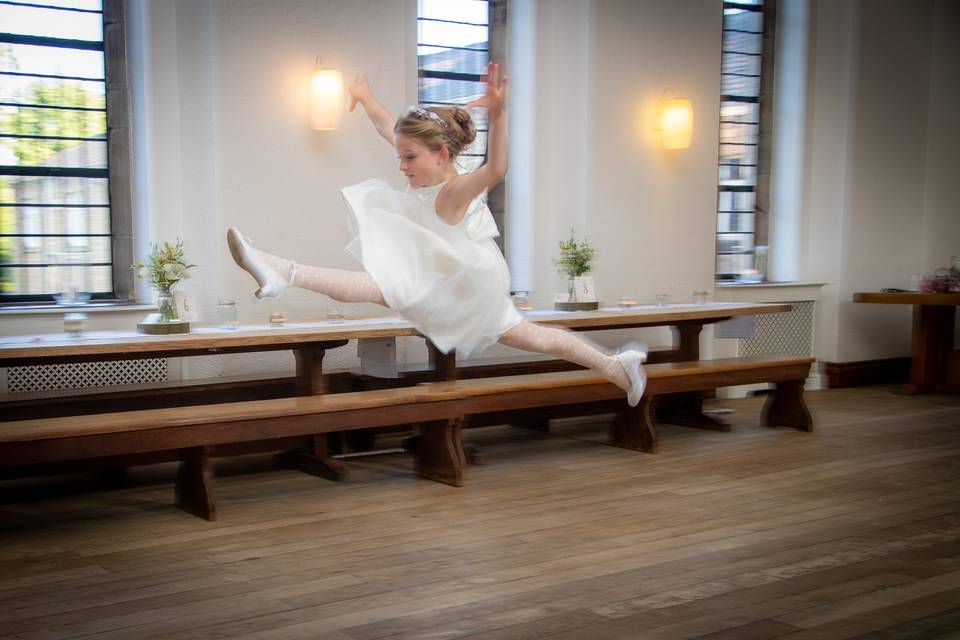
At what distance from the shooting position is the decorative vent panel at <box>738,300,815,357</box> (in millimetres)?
7988

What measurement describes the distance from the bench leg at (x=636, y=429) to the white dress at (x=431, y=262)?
2723 mm

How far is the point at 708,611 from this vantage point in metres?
3.27

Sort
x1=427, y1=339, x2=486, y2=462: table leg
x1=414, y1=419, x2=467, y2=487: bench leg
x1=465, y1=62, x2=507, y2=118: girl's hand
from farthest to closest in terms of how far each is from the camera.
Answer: x1=427, y1=339, x2=486, y2=462: table leg → x1=414, y1=419, x2=467, y2=487: bench leg → x1=465, y1=62, x2=507, y2=118: girl's hand

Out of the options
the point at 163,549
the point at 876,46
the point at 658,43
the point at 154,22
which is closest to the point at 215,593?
the point at 163,549

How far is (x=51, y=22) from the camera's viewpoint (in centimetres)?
552

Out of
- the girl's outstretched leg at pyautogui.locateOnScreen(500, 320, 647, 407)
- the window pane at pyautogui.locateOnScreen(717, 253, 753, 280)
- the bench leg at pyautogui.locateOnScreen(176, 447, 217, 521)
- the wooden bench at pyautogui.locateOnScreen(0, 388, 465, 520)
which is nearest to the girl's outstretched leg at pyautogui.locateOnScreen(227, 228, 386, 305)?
the girl's outstretched leg at pyautogui.locateOnScreen(500, 320, 647, 407)

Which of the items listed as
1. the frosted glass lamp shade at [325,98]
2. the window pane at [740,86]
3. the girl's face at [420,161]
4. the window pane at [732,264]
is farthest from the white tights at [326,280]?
the window pane at [740,86]

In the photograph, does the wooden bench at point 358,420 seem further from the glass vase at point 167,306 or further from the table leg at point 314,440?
the glass vase at point 167,306

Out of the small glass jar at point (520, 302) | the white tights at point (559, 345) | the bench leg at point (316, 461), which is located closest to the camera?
the white tights at point (559, 345)

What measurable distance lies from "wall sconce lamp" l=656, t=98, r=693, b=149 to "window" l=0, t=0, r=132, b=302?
358 cm

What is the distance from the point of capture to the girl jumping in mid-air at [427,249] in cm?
296

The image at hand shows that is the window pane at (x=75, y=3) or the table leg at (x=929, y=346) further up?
the window pane at (x=75, y=3)

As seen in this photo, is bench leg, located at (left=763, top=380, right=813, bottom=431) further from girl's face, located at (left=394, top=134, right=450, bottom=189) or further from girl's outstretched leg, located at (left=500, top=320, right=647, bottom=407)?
girl's face, located at (left=394, top=134, right=450, bottom=189)

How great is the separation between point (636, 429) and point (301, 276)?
10.8ft
